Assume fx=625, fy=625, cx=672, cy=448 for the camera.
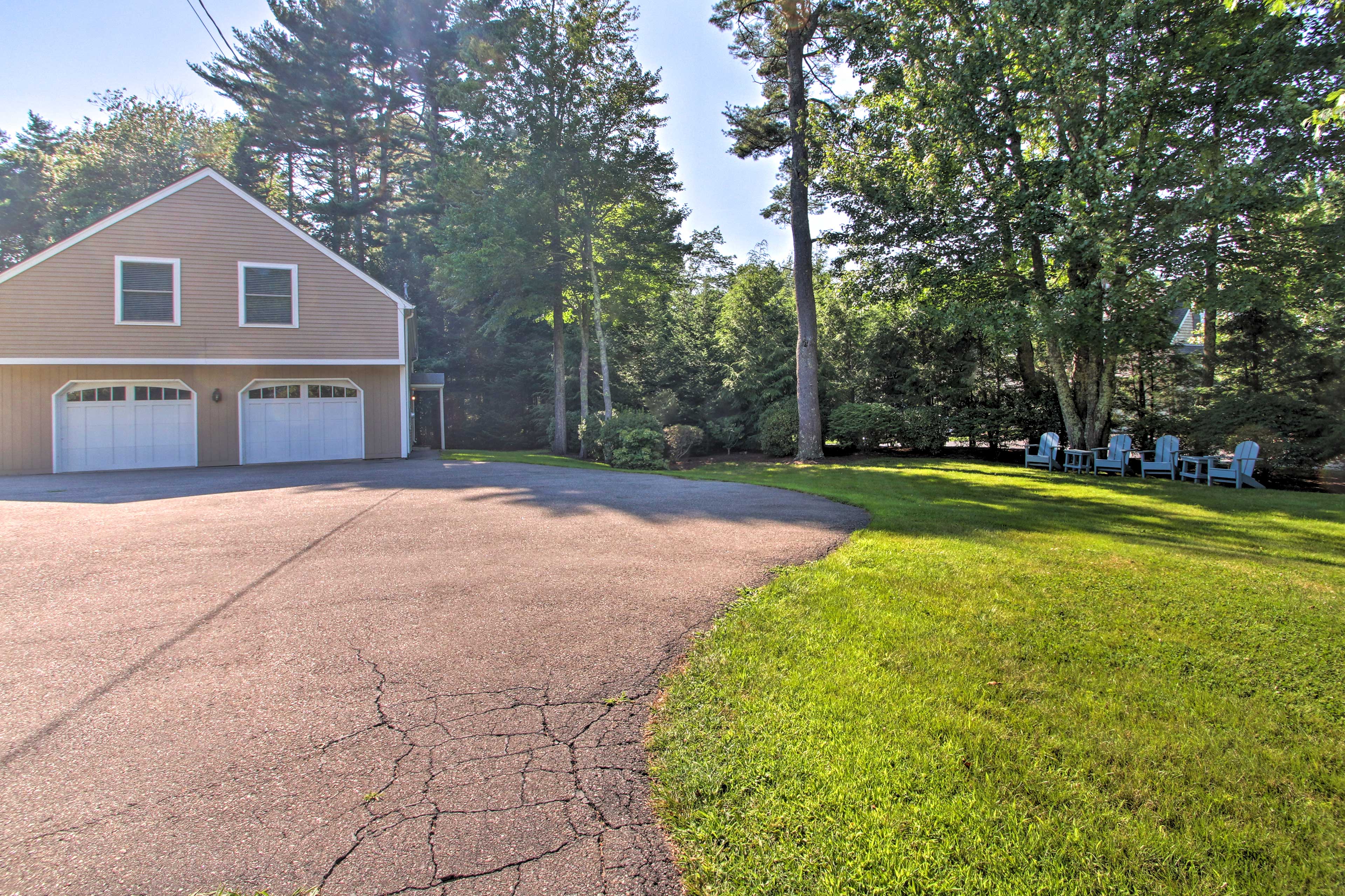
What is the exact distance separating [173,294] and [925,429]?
19.3 metres

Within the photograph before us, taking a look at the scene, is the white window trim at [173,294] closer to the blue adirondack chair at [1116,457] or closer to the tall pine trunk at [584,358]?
the tall pine trunk at [584,358]

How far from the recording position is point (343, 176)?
29.8 m

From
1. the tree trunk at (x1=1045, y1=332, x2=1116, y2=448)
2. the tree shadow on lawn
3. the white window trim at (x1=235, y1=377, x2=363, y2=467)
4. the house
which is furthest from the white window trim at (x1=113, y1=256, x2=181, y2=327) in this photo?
the tree trunk at (x1=1045, y1=332, x2=1116, y2=448)

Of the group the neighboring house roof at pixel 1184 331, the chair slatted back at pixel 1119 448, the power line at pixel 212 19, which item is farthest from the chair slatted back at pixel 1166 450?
the power line at pixel 212 19

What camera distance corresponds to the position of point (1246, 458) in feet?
38.0

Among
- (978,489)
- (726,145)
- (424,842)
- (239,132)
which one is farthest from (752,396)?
(239,132)

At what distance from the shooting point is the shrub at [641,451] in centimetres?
1625

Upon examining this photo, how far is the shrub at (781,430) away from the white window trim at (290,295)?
12636mm

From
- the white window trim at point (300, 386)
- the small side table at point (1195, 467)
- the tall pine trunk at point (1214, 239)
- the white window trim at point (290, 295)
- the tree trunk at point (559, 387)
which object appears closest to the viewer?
the tall pine trunk at point (1214, 239)

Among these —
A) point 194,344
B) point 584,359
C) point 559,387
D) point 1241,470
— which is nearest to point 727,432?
point 584,359

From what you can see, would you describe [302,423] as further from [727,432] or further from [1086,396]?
[1086,396]

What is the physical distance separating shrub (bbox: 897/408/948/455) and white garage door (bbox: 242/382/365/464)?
1485 cm

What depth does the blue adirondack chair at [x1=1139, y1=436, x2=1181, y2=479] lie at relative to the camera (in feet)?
40.4

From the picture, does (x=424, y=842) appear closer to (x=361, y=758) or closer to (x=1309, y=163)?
(x=361, y=758)
